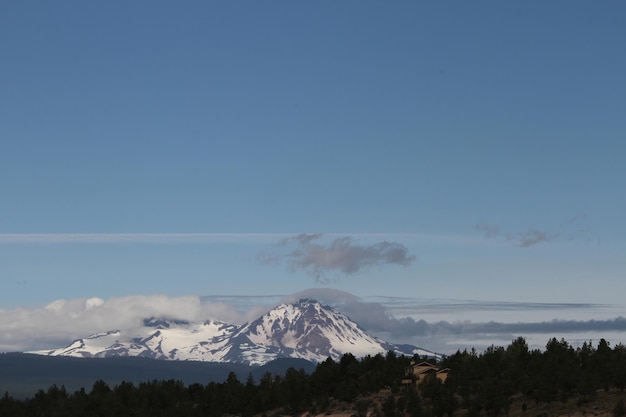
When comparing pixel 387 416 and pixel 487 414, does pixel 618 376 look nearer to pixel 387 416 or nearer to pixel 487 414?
pixel 487 414

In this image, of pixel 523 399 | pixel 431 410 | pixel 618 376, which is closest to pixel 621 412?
pixel 618 376

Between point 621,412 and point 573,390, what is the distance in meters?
19.3

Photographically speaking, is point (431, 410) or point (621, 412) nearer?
point (621, 412)

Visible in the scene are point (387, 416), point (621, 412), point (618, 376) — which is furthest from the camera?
point (387, 416)

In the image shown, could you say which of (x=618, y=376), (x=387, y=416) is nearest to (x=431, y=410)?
(x=387, y=416)

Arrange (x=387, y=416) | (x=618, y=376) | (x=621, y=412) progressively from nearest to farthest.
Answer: (x=621, y=412) → (x=618, y=376) → (x=387, y=416)

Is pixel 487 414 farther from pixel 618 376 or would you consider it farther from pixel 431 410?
pixel 618 376

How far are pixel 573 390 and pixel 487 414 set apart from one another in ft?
56.5

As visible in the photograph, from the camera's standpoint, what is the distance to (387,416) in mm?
199375

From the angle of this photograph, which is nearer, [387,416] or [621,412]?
[621,412]

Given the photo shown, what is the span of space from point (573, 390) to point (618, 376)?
9.18 metres

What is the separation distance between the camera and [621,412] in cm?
17212

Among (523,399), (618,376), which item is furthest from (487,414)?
(618,376)

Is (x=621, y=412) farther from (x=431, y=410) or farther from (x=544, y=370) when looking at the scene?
(x=431, y=410)
